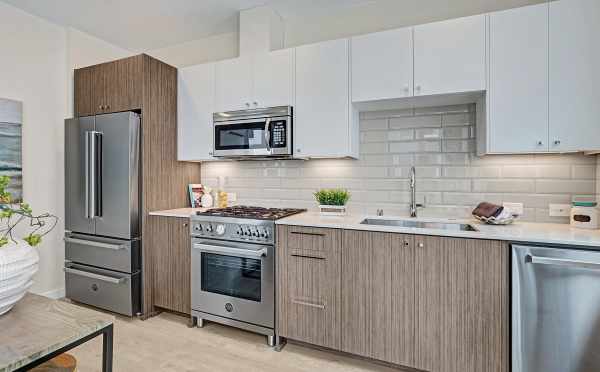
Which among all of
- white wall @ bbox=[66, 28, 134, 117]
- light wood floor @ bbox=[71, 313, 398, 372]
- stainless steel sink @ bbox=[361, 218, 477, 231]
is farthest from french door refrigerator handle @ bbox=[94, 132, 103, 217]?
stainless steel sink @ bbox=[361, 218, 477, 231]

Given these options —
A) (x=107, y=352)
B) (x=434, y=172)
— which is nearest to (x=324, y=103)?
(x=434, y=172)

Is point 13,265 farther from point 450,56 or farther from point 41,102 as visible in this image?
point 41,102

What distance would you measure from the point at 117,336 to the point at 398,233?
2.33m

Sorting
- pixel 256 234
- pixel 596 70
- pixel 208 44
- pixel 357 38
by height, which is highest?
pixel 208 44

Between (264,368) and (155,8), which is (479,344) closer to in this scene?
(264,368)

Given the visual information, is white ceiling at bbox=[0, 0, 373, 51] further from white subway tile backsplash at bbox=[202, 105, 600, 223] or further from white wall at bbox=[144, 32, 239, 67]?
white subway tile backsplash at bbox=[202, 105, 600, 223]

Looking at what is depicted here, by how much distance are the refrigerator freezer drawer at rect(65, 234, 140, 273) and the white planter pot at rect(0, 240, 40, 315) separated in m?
1.66

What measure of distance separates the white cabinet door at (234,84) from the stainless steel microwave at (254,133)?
8 cm

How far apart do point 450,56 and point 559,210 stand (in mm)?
1338

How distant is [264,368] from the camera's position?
2.09 metres

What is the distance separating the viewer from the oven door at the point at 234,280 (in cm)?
234

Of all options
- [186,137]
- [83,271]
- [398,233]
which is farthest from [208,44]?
[398,233]

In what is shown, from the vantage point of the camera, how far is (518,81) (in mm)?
2025

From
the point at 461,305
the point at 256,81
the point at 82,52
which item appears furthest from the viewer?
the point at 82,52
